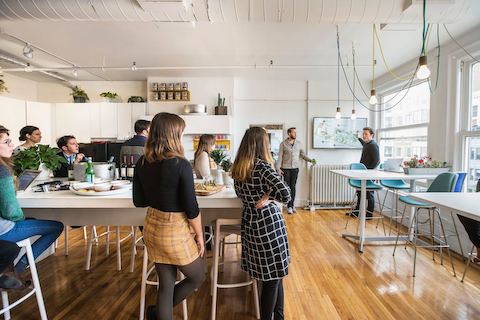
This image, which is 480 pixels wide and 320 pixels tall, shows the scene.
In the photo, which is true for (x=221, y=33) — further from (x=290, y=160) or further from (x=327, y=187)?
(x=327, y=187)

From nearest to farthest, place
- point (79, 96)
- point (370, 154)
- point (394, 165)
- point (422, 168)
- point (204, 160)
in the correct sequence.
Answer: point (204, 160), point (422, 168), point (394, 165), point (370, 154), point (79, 96)

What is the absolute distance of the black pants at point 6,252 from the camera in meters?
1.60

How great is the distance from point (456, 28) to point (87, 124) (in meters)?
5.93

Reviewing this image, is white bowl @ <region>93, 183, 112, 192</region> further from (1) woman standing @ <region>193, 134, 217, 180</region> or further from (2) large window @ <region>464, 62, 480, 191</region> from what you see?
(2) large window @ <region>464, 62, 480, 191</region>

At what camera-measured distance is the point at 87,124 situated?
5371 mm

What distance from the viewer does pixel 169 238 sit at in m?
1.45

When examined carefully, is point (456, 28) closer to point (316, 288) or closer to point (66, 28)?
point (316, 288)

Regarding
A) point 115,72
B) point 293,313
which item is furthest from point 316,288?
point 115,72

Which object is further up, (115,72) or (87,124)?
(115,72)

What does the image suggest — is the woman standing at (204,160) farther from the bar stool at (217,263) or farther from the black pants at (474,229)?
the black pants at (474,229)

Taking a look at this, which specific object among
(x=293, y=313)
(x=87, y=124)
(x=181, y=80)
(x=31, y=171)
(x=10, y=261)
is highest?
(x=181, y=80)

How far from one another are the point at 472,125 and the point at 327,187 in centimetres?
264

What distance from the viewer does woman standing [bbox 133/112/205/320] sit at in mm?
1386

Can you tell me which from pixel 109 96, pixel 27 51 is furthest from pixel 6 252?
pixel 109 96
